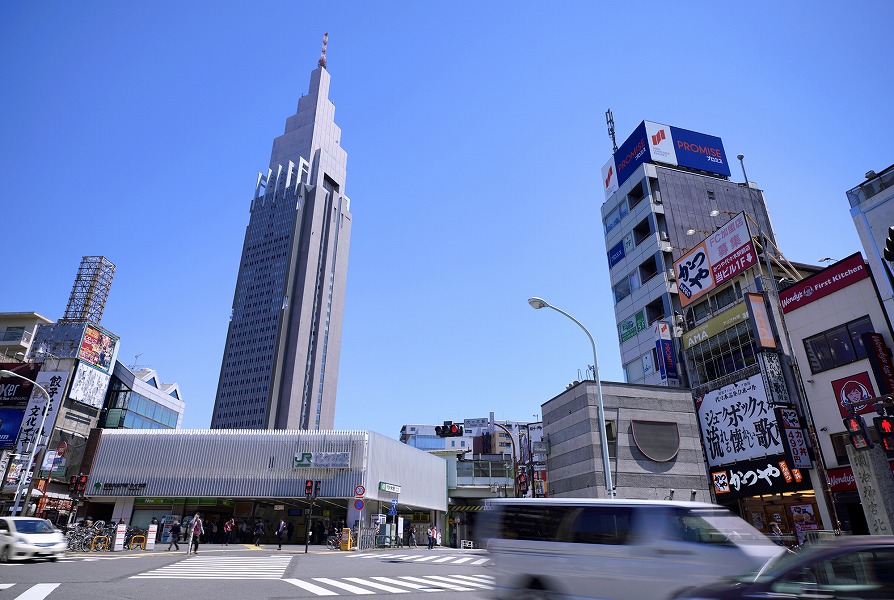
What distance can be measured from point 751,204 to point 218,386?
141107 mm

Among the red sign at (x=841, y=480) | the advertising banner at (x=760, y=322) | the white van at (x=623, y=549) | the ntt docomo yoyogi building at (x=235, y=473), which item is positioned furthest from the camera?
the ntt docomo yoyogi building at (x=235, y=473)

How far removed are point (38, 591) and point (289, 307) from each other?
13996 cm

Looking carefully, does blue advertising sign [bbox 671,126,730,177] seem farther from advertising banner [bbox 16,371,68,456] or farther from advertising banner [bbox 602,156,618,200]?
advertising banner [bbox 16,371,68,456]

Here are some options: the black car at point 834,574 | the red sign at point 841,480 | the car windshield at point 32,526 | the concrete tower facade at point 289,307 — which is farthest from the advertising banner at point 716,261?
the concrete tower facade at point 289,307

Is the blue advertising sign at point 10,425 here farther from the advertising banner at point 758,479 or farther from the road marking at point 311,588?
the advertising banner at point 758,479

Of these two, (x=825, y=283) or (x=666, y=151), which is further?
(x=666, y=151)

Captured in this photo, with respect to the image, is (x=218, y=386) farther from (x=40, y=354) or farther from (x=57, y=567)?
(x=57, y=567)

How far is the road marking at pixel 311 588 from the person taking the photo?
462 inches

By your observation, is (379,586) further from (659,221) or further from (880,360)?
(659,221)

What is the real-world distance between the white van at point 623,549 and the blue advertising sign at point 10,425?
187ft

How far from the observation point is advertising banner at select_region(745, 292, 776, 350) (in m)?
30.7

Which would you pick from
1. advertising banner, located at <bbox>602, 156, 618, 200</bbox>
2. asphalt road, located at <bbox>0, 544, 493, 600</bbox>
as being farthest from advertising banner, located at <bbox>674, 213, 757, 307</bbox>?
asphalt road, located at <bbox>0, 544, 493, 600</bbox>

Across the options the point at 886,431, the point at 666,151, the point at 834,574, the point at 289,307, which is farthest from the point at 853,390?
the point at 289,307

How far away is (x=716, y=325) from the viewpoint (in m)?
36.4
